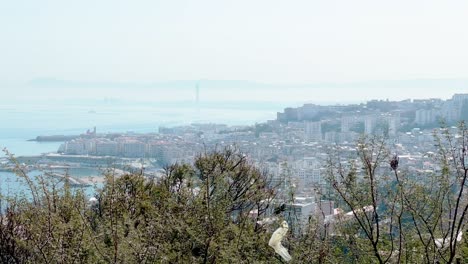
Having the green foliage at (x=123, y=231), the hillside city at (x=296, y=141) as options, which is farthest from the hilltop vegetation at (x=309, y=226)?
the hillside city at (x=296, y=141)

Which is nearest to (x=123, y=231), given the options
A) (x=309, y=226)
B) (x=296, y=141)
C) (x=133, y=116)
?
(x=309, y=226)

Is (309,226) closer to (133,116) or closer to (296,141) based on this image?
(296,141)

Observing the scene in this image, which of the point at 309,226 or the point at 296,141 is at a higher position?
the point at 309,226

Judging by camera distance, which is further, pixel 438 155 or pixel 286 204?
pixel 286 204

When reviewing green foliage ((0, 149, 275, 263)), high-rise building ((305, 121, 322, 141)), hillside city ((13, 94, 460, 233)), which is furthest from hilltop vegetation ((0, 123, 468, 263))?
high-rise building ((305, 121, 322, 141))

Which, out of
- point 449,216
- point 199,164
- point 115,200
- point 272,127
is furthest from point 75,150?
point 449,216

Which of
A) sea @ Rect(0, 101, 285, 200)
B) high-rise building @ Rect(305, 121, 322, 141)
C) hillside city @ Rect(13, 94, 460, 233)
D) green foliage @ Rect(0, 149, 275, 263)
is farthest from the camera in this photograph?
sea @ Rect(0, 101, 285, 200)

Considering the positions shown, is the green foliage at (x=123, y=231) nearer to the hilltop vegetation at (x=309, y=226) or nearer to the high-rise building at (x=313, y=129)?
the hilltop vegetation at (x=309, y=226)

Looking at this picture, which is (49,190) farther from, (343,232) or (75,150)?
(75,150)

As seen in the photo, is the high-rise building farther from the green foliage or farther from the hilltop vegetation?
the hilltop vegetation

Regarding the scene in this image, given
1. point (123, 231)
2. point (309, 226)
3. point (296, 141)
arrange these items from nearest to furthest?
point (123, 231) → point (309, 226) → point (296, 141)

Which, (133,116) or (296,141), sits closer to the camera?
(296,141)
